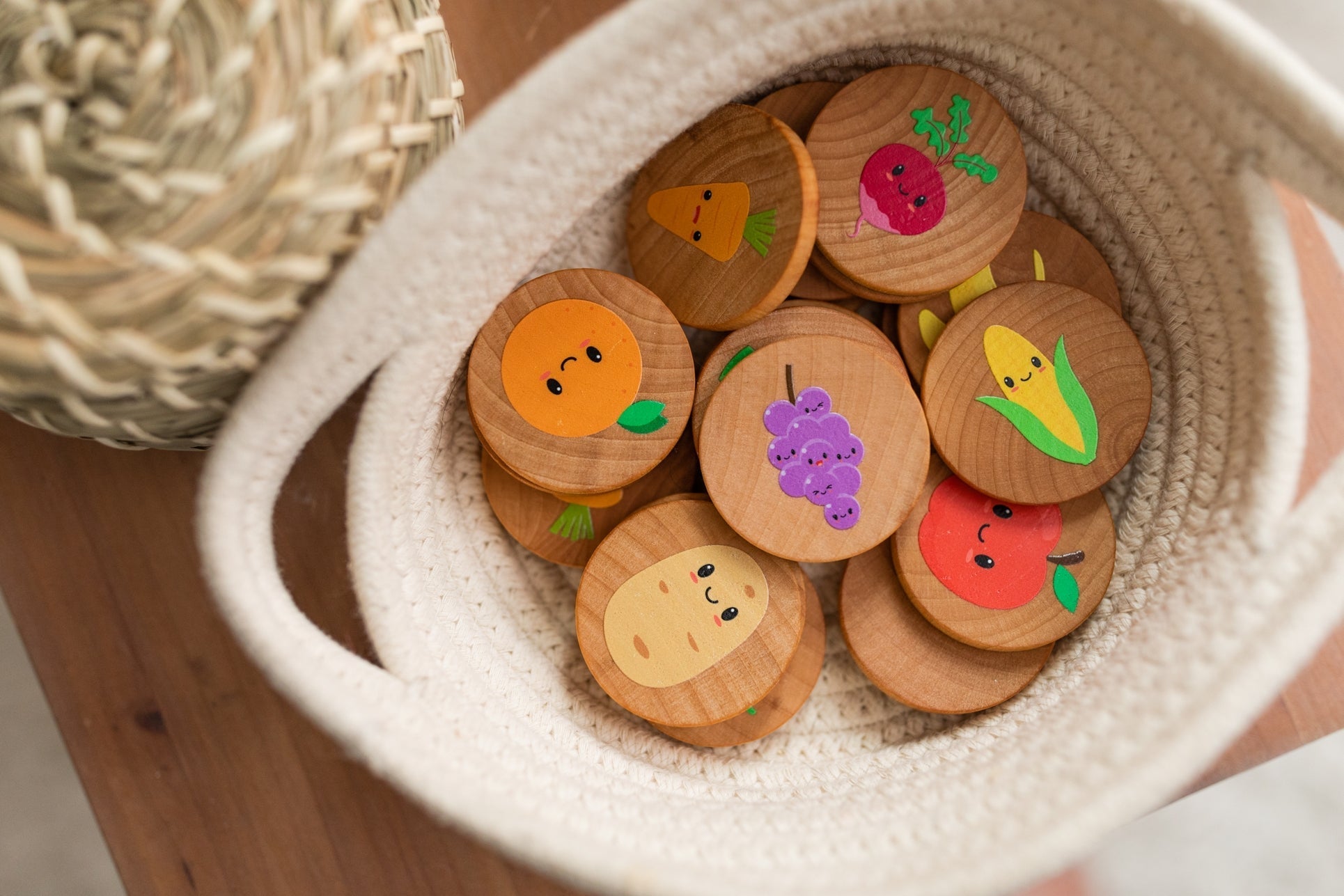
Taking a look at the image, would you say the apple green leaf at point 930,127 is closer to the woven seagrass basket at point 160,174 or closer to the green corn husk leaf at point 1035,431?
the green corn husk leaf at point 1035,431

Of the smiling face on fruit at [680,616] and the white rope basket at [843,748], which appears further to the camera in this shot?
the smiling face on fruit at [680,616]

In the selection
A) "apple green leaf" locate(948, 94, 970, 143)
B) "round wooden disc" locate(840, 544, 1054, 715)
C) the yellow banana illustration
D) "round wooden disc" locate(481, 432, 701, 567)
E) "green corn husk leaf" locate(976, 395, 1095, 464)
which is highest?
"apple green leaf" locate(948, 94, 970, 143)

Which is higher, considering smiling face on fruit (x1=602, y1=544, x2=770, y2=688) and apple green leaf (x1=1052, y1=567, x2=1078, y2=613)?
apple green leaf (x1=1052, y1=567, x2=1078, y2=613)

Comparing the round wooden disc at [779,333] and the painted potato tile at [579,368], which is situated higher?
the round wooden disc at [779,333]

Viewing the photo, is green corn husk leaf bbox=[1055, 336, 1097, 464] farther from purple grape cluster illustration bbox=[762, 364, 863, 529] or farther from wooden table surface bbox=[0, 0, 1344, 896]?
wooden table surface bbox=[0, 0, 1344, 896]

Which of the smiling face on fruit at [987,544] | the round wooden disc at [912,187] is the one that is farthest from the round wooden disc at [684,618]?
the round wooden disc at [912,187]

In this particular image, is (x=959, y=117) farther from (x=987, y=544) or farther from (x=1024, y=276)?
(x=987, y=544)

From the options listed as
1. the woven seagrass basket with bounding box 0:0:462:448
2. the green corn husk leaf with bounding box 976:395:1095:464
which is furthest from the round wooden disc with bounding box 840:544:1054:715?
the woven seagrass basket with bounding box 0:0:462:448
